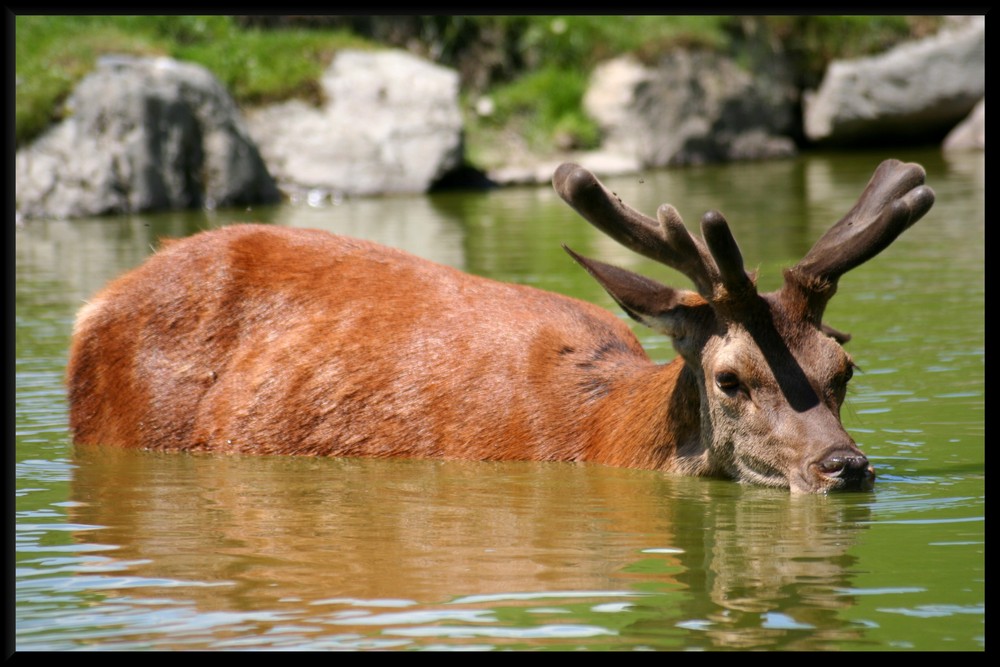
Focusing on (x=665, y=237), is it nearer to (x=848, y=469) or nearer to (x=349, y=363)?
(x=848, y=469)

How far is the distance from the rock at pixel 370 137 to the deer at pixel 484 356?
15.6m

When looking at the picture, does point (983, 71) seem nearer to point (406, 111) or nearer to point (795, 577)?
point (406, 111)

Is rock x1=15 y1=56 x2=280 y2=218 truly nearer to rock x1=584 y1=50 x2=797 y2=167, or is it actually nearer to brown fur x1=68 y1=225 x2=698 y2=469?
rock x1=584 y1=50 x2=797 y2=167

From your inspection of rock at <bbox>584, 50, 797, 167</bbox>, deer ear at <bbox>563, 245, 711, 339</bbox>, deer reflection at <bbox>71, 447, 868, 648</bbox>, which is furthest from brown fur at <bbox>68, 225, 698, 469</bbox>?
rock at <bbox>584, 50, 797, 167</bbox>

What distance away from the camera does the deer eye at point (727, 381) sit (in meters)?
6.96

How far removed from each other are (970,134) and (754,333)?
20.9 meters

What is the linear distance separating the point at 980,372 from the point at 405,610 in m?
5.45

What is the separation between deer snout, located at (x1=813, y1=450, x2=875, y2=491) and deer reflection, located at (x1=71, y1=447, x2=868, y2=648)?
3.8 inches

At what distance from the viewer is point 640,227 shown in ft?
23.2

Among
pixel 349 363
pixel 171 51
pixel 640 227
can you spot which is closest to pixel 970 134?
pixel 171 51

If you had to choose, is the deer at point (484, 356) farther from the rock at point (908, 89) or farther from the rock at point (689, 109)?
the rock at point (908, 89)

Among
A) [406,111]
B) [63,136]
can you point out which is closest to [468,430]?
[63,136]

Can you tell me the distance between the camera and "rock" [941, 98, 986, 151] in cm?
2606

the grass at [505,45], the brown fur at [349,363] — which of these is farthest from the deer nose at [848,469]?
the grass at [505,45]
